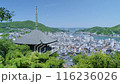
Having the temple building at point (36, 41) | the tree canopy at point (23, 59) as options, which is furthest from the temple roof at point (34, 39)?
the tree canopy at point (23, 59)

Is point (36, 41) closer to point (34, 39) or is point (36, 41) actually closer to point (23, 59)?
point (34, 39)

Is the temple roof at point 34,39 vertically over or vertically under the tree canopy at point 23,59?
over

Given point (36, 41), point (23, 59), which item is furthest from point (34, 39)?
point (23, 59)

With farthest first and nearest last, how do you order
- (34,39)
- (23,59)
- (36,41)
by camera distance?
1. (34,39)
2. (36,41)
3. (23,59)

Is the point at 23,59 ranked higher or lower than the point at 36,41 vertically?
lower

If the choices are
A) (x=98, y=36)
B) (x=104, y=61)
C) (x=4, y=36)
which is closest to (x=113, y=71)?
(x=104, y=61)

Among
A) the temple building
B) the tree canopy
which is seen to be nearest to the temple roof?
the temple building

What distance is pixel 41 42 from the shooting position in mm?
4434

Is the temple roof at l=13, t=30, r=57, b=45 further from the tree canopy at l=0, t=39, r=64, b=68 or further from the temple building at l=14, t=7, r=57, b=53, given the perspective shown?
the tree canopy at l=0, t=39, r=64, b=68

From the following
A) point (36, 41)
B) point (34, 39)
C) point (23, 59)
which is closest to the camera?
point (23, 59)

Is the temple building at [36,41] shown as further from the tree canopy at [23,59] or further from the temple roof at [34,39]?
the tree canopy at [23,59]

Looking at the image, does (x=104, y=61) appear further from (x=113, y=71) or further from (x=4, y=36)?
(x=4, y=36)

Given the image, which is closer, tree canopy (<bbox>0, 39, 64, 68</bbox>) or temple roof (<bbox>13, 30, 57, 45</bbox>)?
tree canopy (<bbox>0, 39, 64, 68</bbox>)

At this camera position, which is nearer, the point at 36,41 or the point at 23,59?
the point at 23,59
